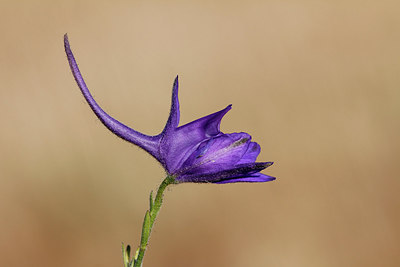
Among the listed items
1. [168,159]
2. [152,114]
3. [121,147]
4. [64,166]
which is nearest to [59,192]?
[64,166]

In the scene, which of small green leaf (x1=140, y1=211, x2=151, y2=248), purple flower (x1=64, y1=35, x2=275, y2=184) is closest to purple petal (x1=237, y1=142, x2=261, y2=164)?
purple flower (x1=64, y1=35, x2=275, y2=184)

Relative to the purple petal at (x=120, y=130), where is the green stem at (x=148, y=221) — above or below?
below

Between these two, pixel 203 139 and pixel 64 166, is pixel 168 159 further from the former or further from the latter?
pixel 64 166

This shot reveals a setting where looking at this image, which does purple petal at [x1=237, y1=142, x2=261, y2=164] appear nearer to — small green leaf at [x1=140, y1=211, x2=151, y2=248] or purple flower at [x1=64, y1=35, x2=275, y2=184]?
purple flower at [x1=64, y1=35, x2=275, y2=184]

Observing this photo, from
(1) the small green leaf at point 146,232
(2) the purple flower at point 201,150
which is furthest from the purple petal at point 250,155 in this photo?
(1) the small green leaf at point 146,232

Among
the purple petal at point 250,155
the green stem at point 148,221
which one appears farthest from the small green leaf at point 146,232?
the purple petal at point 250,155

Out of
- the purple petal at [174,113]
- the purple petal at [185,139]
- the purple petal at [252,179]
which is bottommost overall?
the purple petal at [252,179]

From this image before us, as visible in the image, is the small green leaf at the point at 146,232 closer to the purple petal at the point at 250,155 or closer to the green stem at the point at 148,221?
the green stem at the point at 148,221
